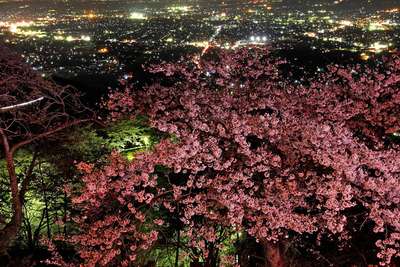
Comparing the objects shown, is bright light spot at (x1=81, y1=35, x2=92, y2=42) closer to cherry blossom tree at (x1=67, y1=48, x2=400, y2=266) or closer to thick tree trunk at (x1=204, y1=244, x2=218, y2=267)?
cherry blossom tree at (x1=67, y1=48, x2=400, y2=266)

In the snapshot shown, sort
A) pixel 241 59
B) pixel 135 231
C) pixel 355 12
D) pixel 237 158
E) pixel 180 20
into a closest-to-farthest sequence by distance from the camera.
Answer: pixel 135 231
pixel 237 158
pixel 241 59
pixel 180 20
pixel 355 12

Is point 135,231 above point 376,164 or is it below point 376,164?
below

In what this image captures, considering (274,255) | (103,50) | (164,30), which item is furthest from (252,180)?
(164,30)

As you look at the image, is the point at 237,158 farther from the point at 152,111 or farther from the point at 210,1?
the point at 210,1

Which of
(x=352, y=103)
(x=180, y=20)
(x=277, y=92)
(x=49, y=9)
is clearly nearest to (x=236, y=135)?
(x=277, y=92)

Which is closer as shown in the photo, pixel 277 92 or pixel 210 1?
pixel 277 92

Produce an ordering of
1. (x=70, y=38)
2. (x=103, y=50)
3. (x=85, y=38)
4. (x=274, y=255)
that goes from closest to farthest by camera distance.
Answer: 1. (x=274, y=255)
2. (x=103, y=50)
3. (x=70, y=38)
4. (x=85, y=38)

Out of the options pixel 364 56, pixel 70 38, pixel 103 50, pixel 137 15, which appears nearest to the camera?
pixel 364 56

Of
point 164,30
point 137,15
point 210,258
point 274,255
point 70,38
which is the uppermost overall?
point 274,255

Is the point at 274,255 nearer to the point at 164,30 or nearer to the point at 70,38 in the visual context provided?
the point at 70,38
